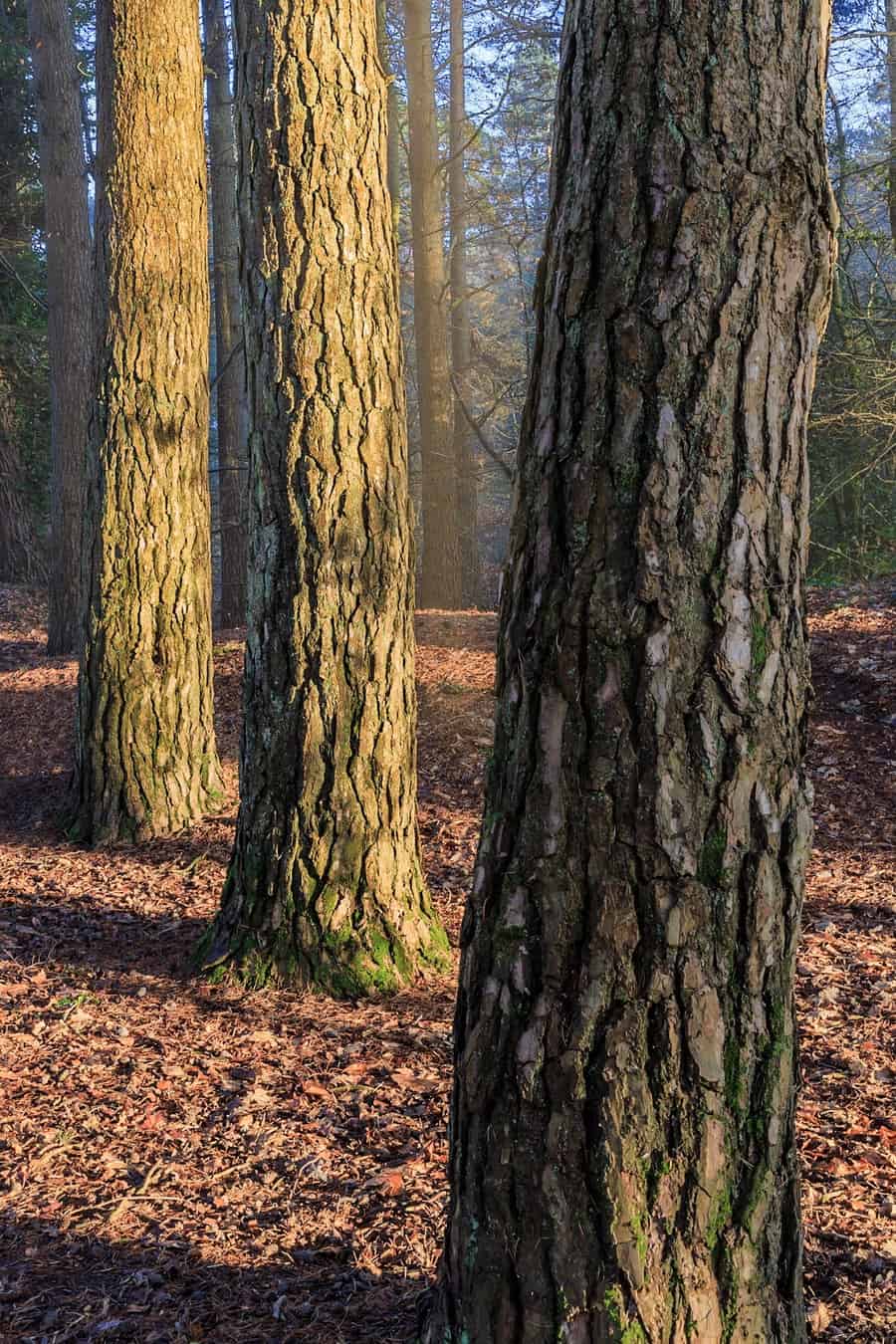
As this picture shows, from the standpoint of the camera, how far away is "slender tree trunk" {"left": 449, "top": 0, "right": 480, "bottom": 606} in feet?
57.5

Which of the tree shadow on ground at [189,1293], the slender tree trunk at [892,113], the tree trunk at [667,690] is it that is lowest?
the tree shadow on ground at [189,1293]

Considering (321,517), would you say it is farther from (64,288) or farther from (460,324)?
(460,324)

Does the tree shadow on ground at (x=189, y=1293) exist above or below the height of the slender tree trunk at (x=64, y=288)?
below

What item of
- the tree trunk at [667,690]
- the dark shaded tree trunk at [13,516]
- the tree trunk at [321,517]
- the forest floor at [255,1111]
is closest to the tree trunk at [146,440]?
the forest floor at [255,1111]

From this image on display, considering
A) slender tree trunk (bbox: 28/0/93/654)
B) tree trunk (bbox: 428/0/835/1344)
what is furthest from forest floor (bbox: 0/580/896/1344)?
slender tree trunk (bbox: 28/0/93/654)

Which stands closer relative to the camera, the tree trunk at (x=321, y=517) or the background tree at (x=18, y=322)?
the tree trunk at (x=321, y=517)

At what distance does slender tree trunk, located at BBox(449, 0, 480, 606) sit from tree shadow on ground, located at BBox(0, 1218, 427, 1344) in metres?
14.6

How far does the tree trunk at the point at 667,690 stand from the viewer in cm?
199

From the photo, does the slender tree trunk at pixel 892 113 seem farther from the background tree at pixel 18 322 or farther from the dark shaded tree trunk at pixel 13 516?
the dark shaded tree trunk at pixel 13 516

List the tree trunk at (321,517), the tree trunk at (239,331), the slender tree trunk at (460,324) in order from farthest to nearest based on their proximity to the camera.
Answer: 1. the slender tree trunk at (460,324)
2. the tree trunk at (239,331)
3. the tree trunk at (321,517)

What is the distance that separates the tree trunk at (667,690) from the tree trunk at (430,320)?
1294cm

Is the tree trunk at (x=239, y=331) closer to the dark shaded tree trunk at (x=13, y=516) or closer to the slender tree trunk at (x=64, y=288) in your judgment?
the slender tree trunk at (x=64, y=288)

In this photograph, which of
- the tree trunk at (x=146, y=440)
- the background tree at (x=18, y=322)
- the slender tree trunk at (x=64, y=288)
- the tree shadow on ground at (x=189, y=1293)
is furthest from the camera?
the background tree at (x=18, y=322)

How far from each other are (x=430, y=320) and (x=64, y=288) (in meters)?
4.88
